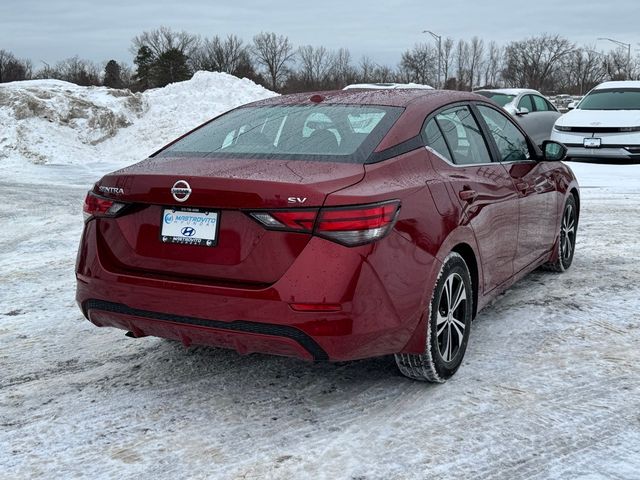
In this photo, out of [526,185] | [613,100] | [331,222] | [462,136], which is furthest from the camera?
[613,100]

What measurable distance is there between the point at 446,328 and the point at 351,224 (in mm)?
1036

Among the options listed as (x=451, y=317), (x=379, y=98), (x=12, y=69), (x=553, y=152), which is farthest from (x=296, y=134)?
(x=12, y=69)

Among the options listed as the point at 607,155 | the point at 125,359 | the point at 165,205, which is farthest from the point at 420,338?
the point at 607,155

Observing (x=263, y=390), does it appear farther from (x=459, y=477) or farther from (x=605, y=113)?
(x=605, y=113)

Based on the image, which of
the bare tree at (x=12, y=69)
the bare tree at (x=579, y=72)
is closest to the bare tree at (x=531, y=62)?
the bare tree at (x=579, y=72)

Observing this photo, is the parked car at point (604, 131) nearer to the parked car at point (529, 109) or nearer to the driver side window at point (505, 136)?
the parked car at point (529, 109)

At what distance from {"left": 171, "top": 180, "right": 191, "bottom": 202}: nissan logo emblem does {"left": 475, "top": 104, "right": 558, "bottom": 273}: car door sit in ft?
7.45

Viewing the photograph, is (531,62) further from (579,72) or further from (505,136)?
(505,136)

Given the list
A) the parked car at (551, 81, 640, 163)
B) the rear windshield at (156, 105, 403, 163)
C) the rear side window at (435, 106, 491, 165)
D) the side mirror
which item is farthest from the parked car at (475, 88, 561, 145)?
the rear windshield at (156, 105, 403, 163)

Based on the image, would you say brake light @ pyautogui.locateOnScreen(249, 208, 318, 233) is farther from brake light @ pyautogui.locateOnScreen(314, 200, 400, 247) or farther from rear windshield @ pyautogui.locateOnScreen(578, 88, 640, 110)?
rear windshield @ pyautogui.locateOnScreen(578, 88, 640, 110)

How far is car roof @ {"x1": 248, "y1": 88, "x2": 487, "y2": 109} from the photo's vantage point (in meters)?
4.03

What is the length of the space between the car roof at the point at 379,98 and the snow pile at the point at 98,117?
13.5 m

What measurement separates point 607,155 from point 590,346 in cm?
1064

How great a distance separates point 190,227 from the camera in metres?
3.23
